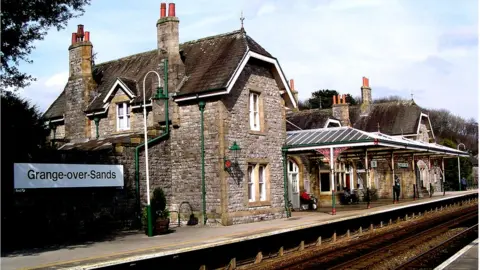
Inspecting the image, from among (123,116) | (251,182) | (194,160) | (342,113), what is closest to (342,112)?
(342,113)

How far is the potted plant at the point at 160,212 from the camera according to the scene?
16.9 m

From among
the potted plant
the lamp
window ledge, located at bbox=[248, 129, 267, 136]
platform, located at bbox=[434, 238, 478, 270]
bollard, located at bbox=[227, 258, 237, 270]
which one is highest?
window ledge, located at bbox=[248, 129, 267, 136]

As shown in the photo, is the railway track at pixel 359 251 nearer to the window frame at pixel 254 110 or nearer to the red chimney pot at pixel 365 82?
the window frame at pixel 254 110

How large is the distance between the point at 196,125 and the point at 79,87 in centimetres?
736

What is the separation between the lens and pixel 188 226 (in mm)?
19750

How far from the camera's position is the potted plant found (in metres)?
16.9

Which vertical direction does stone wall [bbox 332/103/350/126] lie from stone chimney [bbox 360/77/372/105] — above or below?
below

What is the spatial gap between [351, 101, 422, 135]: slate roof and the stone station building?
19730mm

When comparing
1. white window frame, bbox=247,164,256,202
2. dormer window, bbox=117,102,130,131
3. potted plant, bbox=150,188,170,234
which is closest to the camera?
potted plant, bbox=150,188,170,234

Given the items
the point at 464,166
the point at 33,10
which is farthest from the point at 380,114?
the point at 33,10

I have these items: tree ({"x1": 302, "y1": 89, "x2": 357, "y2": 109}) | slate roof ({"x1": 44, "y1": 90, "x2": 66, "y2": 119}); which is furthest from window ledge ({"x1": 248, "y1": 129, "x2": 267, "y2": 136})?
tree ({"x1": 302, "y1": 89, "x2": 357, "y2": 109})

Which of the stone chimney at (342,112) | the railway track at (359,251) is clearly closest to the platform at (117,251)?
the railway track at (359,251)

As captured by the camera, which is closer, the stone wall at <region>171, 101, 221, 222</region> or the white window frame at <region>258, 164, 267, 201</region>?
the stone wall at <region>171, 101, 221, 222</region>

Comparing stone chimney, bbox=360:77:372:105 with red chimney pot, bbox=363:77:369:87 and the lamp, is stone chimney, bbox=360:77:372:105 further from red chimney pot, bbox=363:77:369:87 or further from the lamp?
the lamp
